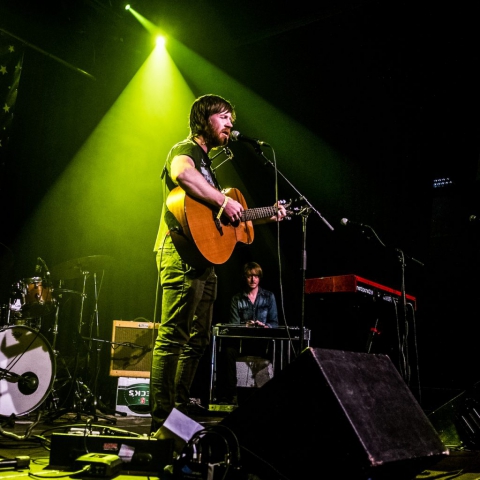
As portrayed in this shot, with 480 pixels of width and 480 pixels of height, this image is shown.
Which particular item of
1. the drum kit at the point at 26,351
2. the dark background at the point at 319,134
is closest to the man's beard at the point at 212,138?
the drum kit at the point at 26,351

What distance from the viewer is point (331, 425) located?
170cm

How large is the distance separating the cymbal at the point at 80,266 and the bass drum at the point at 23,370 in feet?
2.60

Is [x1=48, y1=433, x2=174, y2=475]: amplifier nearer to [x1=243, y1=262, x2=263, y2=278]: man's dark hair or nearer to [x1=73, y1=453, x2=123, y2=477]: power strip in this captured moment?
[x1=73, y1=453, x2=123, y2=477]: power strip

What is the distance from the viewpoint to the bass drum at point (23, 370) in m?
4.13

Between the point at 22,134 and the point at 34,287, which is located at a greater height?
the point at 22,134

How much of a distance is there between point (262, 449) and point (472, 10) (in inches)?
206

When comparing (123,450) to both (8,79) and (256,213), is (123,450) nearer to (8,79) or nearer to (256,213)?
(256,213)

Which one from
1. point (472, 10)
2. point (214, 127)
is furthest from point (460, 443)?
point (472, 10)

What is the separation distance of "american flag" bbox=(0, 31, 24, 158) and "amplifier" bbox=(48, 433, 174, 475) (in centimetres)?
389

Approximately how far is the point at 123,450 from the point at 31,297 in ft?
8.68

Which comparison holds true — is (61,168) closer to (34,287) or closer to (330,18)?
(34,287)

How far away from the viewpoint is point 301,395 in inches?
71.1

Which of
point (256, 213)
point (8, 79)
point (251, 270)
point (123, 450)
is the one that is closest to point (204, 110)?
point (256, 213)

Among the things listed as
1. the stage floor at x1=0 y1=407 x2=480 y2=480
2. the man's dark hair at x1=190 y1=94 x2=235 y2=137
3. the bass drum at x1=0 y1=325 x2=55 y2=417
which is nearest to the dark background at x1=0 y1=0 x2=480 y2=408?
the bass drum at x1=0 y1=325 x2=55 y2=417
